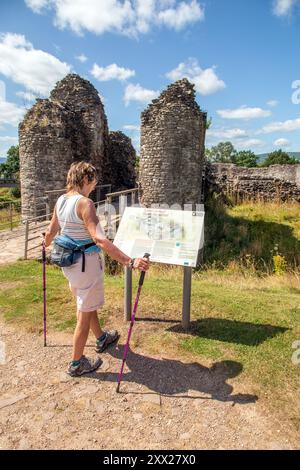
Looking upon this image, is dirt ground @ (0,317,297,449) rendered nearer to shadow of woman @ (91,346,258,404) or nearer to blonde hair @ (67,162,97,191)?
shadow of woman @ (91,346,258,404)

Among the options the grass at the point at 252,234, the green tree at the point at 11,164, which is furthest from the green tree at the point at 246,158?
the grass at the point at 252,234

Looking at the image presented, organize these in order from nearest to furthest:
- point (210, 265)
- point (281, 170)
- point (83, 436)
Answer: point (83, 436), point (210, 265), point (281, 170)

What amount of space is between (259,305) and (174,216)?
2.23m

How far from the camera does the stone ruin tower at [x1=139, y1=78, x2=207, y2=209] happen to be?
495 inches

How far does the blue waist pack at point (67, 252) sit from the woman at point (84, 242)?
1.7 inches

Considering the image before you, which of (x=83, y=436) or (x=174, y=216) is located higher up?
(x=174, y=216)

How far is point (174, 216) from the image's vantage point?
466 cm

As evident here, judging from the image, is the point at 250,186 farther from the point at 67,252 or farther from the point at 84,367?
the point at 67,252

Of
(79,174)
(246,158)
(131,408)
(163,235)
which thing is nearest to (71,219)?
(79,174)

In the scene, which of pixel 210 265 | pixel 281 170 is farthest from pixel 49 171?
pixel 281 170

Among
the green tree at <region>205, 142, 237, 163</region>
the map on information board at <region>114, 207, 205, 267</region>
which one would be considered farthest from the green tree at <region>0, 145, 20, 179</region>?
the map on information board at <region>114, 207, 205, 267</region>

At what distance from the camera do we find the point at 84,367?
12.7 feet

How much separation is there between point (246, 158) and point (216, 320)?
67.9m
